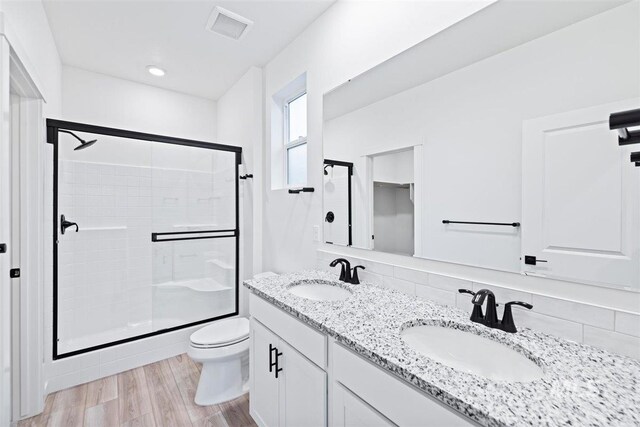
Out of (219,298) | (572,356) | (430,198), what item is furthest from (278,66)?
(572,356)

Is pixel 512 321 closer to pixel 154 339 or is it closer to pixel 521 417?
pixel 521 417

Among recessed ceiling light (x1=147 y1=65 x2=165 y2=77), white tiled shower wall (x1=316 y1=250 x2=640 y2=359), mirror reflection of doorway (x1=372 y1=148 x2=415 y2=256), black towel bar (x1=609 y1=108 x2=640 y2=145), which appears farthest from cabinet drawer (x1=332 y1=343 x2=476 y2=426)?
recessed ceiling light (x1=147 y1=65 x2=165 y2=77)

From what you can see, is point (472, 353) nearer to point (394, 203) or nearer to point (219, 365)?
point (394, 203)

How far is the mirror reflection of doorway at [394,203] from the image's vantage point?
56.1 inches

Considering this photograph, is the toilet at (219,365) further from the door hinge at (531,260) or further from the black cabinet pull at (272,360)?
the door hinge at (531,260)

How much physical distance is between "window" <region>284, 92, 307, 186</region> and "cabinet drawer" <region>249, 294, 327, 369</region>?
103 cm

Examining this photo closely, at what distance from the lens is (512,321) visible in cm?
98

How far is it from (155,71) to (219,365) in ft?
8.59

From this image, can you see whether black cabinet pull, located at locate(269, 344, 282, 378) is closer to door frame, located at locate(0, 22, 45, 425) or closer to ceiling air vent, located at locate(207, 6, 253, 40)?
door frame, located at locate(0, 22, 45, 425)

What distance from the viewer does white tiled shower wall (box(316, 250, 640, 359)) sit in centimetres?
83

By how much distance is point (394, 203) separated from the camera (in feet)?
4.92

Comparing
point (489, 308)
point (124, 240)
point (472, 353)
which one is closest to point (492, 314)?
point (489, 308)

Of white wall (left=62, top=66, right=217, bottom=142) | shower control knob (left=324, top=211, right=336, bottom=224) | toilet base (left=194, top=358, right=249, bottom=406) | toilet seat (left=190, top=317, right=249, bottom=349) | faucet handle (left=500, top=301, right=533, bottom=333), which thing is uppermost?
white wall (left=62, top=66, right=217, bottom=142)

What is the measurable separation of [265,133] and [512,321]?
226 centimetres
